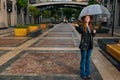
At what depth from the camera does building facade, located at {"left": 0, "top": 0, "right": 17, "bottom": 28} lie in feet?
142

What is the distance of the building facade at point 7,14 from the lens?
4316 cm

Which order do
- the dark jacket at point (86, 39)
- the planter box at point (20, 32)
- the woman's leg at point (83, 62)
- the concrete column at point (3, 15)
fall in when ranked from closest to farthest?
the dark jacket at point (86, 39)
the woman's leg at point (83, 62)
the planter box at point (20, 32)
the concrete column at point (3, 15)

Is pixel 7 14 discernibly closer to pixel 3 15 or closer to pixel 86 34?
pixel 3 15

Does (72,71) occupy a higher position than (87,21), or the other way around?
(87,21)

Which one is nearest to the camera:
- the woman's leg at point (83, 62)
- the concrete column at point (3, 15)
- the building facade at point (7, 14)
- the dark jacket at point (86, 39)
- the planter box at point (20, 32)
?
the dark jacket at point (86, 39)

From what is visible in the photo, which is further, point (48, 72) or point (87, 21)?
point (48, 72)

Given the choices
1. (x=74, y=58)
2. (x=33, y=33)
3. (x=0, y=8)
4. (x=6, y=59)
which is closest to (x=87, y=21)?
(x=74, y=58)

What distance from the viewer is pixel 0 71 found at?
8633mm

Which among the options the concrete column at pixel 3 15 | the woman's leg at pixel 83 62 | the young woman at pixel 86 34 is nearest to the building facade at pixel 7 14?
the concrete column at pixel 3 15

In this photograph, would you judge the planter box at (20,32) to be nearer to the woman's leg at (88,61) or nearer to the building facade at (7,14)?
the woman's leg at (88,61)

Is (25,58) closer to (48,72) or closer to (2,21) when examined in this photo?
(48,72)

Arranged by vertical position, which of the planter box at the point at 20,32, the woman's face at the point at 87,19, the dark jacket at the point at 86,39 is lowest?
the planter box at the point at 20,32

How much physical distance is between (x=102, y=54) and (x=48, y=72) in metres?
4.61

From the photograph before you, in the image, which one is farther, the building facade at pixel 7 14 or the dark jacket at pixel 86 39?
the building facade at pixel 7 14
